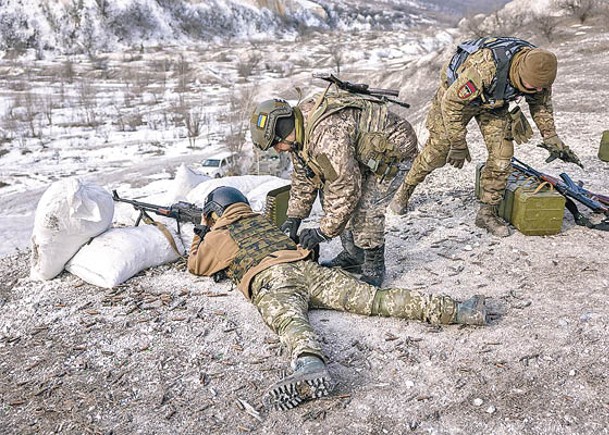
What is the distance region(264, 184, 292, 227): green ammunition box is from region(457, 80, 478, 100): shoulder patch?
157cm

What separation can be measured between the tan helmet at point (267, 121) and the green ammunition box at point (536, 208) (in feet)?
6.88

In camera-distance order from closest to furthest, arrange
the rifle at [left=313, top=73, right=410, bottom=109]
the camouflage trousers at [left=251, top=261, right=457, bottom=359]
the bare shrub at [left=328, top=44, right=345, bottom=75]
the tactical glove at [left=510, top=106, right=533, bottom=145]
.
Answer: the camouflage trousers at [left=251, top=261, right=457, bottom=359]
the rifle at [left=313, top=73, right=410, bottom=109]
the tactical glove at [left=510, top=106, right=533, bottom=145]
the bare shrub at [left=328, top=44, right=345, bottom=75]

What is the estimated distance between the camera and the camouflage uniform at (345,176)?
10.1ft

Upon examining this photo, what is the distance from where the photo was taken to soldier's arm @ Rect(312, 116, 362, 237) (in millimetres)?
3070

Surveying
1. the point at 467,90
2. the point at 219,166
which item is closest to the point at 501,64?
the point at 467,90

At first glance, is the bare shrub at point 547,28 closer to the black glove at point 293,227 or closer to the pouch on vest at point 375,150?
the pouch on vest at point 375,150

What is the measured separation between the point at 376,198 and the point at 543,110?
5.42 feet

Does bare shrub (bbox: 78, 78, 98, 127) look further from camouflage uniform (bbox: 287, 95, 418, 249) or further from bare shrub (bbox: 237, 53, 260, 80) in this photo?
camouflage uniform (bbox: 287, 95, 418, 249)

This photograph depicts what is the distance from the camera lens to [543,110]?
13.3 feet

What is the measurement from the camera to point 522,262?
374cm

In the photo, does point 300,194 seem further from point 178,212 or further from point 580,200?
point 580,200

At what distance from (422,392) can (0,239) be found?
22.3ft

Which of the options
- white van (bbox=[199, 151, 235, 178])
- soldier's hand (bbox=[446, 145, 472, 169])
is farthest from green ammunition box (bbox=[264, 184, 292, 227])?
white van (bbox=[199, 151, 235, 178])

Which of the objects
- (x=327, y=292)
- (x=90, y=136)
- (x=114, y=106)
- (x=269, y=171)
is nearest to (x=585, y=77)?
(x=269, y=171)
